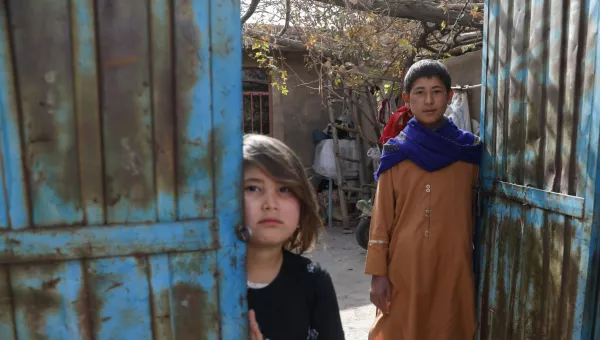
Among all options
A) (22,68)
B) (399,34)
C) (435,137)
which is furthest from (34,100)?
(399,34)

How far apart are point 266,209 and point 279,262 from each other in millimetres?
220

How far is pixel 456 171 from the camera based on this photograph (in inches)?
87.3

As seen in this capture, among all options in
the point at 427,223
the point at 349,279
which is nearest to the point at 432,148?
the point at 427,223

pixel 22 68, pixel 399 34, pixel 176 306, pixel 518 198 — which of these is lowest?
pixel 176 306

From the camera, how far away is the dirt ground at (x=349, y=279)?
3.66m

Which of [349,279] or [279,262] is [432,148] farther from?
[349,279]

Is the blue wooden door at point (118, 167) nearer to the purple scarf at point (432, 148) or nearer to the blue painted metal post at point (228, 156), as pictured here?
the blue painted metal post at point (228, 156)

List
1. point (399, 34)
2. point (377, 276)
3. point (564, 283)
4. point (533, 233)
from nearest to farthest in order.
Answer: point (564, 283) → point (533, 233) → point (377, 276) → point (399, 34)

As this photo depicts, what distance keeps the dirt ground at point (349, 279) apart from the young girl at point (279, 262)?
1307mm

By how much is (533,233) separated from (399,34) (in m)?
3.82

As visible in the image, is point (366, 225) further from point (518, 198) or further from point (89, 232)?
point (89, 232)

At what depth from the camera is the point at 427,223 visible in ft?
7.20

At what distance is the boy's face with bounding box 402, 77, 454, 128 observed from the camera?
7.19 feet

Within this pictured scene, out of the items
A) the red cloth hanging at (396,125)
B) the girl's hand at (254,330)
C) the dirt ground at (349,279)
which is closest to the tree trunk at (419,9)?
the red cloth hanging at (396,125)
